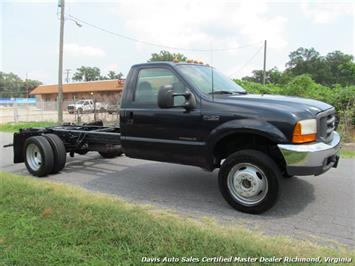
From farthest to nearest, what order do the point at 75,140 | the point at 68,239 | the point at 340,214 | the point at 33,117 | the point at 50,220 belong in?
the point at 33,117
the point at 75,140
the point at 340,214
the point at 50,220
the point at 68,239

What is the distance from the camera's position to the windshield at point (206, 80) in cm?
513

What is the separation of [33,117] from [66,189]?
24.5 metres

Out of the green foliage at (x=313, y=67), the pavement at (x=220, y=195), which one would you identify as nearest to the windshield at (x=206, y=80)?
the pavement at (x=220, y=195)

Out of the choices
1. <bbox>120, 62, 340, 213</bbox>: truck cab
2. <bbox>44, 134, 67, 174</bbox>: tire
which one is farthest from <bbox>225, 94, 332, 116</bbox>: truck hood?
<bbox>44, 134, 67, 174</bbox>: tire

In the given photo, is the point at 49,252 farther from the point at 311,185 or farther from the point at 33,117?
the point at 33,117

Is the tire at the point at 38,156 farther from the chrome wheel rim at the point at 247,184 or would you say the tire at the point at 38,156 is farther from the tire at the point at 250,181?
the chrome wheel rim at the point at 247,184

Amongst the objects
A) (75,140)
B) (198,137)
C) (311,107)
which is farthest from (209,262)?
(75,140)

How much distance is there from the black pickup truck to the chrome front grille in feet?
0.04

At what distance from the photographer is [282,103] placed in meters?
4.49

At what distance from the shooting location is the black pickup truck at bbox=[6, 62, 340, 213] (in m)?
4.27

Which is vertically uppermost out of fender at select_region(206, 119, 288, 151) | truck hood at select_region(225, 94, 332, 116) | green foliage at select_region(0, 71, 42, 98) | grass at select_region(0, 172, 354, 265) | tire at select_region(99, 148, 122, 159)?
green foliage at select_region(0, 71, 42, 98)

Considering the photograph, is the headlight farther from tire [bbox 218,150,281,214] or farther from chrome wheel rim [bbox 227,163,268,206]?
chrome wheel rim [bbox 227,163,268,206]

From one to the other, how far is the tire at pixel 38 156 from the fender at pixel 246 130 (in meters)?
3.43

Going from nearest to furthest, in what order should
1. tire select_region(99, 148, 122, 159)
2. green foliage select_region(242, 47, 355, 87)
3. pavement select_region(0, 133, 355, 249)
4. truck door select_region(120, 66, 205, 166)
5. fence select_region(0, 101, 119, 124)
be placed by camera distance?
pavement select_region(0, 133, 355, 249)
truck door select_region(120, 66, 205, 166)
tire select_region(99, 148, 122, 159)
fence select_region(0, 101, 119, 124)
green foliage select_region(242, 47, 355, 87)
